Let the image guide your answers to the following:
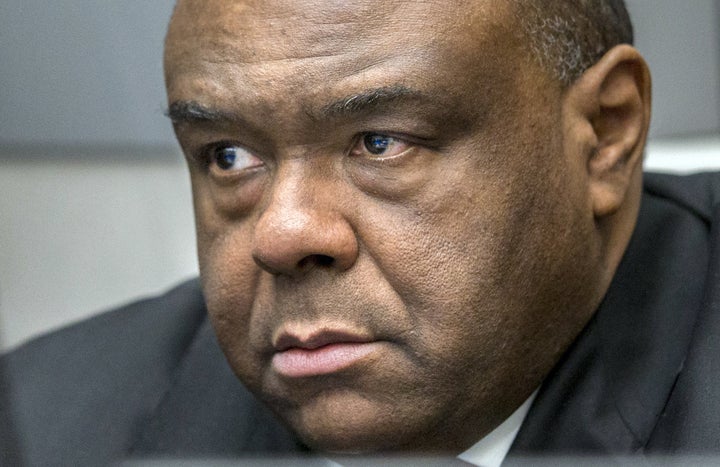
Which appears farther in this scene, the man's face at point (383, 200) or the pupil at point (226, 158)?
the pupil at point (226, 158)

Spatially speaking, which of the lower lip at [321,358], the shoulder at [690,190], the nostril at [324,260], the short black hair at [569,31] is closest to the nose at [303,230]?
the nostril at [324,260]

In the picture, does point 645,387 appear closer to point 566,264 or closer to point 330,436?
point 566,264

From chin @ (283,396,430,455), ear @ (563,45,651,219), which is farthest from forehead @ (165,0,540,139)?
chin @ (283,396,430,455)

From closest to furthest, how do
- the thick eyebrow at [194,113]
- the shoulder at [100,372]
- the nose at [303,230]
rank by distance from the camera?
1. the nose at [303,230]
2. the thick eyebrow at [194,113]
3. the shoulder at [100,372]

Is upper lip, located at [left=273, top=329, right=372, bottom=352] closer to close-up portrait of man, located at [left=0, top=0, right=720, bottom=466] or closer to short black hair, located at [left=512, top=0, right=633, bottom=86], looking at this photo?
close-up portrait of man, located at [left=0, top=0, right=720, bottom=466]

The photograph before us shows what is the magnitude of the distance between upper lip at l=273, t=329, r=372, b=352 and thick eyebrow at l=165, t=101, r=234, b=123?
0.32 m

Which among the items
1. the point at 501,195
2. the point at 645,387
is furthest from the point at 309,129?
the point at 645,387

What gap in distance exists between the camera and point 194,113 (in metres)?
1.68

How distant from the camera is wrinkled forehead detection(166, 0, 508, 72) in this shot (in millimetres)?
1566

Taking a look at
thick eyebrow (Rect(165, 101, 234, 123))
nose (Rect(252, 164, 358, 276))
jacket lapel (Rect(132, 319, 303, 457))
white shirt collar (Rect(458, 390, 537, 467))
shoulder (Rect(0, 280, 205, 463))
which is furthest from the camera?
shoulder (Rect(0, 280, 205, 463))

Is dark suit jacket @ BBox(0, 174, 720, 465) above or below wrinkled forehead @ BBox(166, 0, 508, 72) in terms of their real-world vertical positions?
below

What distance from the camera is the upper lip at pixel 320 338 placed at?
158 cm

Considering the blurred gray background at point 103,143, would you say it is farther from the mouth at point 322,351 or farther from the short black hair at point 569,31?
the mouth at point 322,351

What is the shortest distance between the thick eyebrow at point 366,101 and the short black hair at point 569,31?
0.74ft
